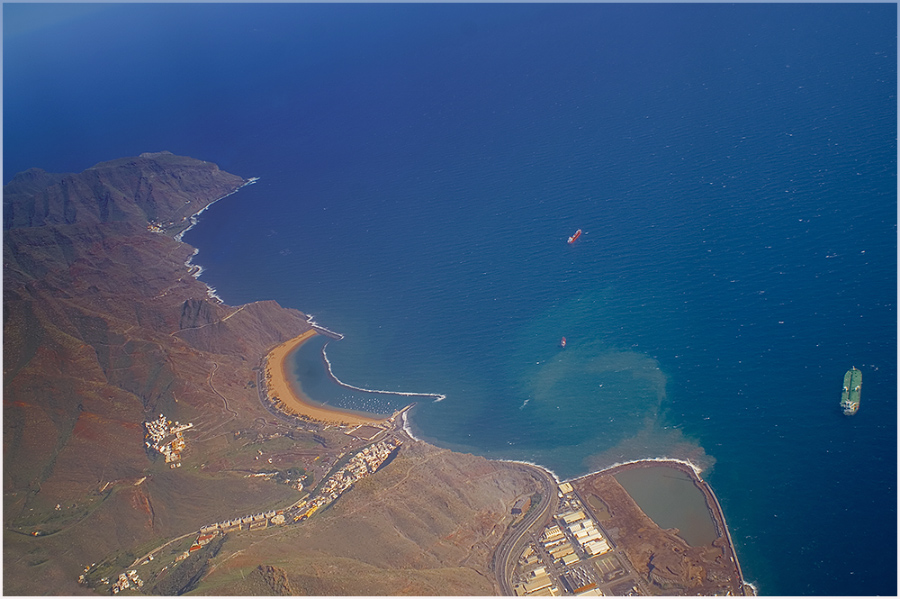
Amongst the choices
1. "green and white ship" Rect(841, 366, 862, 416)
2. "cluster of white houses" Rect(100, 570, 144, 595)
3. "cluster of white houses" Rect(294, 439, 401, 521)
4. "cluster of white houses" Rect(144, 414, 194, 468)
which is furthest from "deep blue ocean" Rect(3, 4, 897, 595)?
"cluster of white houses" Rect(100, 570, 144, 595)

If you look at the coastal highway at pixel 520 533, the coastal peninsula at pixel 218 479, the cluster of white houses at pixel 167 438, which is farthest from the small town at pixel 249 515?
the coastal highway at pixel 520 533

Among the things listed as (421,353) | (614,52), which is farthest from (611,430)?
(614,52)

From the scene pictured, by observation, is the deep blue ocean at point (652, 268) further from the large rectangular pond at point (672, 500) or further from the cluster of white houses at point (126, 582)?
the cluster of white houses at point (126, 582)

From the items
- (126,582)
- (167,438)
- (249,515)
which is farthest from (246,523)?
(167,438)

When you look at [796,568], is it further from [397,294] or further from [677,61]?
[677,61]

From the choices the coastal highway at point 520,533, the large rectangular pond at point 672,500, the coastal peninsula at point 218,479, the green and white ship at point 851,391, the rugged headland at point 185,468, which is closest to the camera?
the coastal peninsula at point 218,479

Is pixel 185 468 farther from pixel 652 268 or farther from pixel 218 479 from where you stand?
pixel 652 268

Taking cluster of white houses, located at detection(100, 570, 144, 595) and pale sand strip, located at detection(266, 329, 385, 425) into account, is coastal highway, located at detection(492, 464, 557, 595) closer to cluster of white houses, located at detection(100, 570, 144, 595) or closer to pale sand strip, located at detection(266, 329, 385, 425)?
pale sand strip, located at detection(266, 329, 385, 425)
